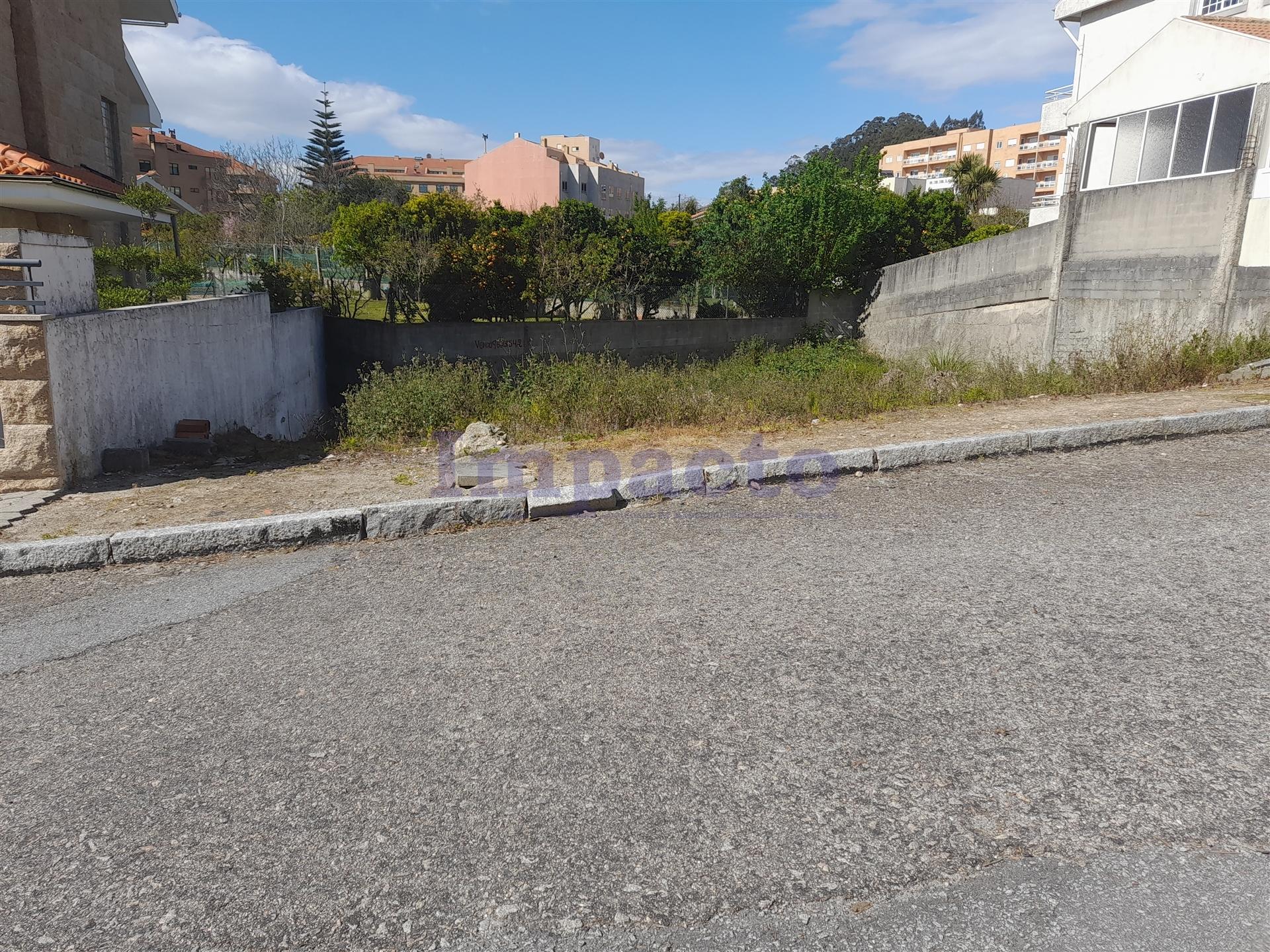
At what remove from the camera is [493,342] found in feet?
53.0

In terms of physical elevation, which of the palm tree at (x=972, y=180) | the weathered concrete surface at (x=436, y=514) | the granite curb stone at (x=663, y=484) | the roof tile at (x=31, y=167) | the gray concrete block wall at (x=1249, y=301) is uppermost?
the palm tree at (x=972, y=180)

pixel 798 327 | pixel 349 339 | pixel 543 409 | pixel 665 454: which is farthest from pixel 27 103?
pixel 798 327

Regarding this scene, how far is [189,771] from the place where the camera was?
2.73 metres

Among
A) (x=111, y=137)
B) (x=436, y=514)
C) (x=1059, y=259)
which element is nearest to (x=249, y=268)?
(x=111, y=137)

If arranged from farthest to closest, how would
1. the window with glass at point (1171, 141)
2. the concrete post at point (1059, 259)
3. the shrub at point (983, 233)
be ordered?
the shrub at point (983, 233)
the concrete post at point (1059, 259)
the window with glass at point (1171, 141)

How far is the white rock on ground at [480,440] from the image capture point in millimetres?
8211

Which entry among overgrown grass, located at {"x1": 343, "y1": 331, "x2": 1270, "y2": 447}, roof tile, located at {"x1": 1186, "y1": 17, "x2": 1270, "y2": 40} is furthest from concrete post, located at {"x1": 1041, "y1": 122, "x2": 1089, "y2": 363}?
roof tile, located at {"x1": 1186, "y1": 17, "x2": 1270, "y2": 40}

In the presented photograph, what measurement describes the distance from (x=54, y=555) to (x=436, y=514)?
233 centimetres

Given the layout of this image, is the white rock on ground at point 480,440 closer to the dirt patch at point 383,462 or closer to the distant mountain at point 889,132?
the dirt patch at point 383,462

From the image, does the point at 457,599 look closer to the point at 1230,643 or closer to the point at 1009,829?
the point at 1009,829

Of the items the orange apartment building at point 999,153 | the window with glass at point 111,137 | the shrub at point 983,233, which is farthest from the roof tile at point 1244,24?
the orange apartment building at point 999,153

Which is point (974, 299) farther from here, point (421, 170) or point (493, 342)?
point (421, 170)

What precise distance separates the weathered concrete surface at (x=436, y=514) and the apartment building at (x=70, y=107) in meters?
4.53

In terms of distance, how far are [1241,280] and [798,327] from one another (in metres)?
10.1
